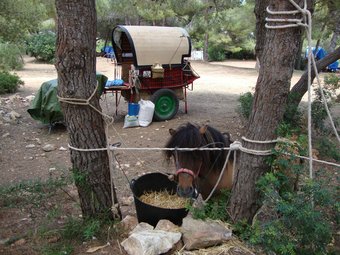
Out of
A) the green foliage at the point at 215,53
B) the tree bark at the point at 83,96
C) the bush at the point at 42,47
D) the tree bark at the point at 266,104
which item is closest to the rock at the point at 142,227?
the tree bark at the point at 83,96

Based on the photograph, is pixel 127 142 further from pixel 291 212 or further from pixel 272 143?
pixel 291 212

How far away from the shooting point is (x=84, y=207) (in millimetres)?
2375

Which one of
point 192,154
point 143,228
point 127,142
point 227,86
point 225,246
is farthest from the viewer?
point 227,86

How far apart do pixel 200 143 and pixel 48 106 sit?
4.40m

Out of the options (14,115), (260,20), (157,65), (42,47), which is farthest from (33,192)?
(42,47)

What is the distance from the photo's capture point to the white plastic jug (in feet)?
21.9

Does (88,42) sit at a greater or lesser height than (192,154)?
greater

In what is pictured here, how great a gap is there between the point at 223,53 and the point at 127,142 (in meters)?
22.4

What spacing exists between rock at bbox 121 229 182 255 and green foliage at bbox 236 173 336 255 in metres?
0.47

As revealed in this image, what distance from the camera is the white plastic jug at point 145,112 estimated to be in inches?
263

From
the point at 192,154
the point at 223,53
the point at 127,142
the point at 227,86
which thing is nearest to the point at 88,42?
the point at 192,154

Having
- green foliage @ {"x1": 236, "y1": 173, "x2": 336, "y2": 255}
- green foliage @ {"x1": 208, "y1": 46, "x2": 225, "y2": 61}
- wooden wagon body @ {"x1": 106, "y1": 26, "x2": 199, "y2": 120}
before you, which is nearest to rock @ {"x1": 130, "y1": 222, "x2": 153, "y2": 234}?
green foliage @ {"x1": 236, "y1": 173, "x2": 336, "y2": 255}

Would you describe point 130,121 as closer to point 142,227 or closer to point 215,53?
point 142,227

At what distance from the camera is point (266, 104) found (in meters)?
2.02
